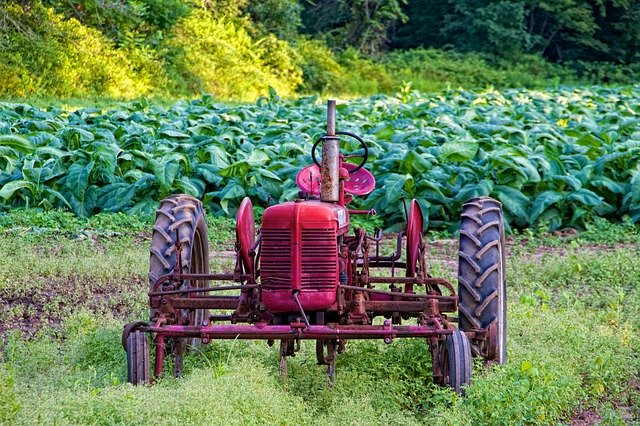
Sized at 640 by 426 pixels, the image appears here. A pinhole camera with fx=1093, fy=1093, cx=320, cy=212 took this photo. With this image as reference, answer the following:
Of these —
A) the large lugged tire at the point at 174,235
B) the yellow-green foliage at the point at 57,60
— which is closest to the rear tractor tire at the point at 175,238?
the large lugged tire at the point at 174,235

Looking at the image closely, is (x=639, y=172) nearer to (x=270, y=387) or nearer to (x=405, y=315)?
(x=405, y=315)

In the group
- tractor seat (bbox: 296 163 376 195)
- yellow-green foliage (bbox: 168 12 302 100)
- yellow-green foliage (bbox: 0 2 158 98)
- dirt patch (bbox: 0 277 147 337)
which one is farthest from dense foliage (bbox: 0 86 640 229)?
yellow-green foliage (bbox: 168 12 302 100)

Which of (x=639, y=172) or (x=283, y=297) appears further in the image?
(x=639, y=172)

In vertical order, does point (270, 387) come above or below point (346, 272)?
below

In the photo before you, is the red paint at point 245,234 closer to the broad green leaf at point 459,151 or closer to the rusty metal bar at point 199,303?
the rusty metal bar at point 199,303

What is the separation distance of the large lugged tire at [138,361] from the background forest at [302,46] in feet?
66.9

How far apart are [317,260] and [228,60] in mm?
27484

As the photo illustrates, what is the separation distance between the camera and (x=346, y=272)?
6.66 metres

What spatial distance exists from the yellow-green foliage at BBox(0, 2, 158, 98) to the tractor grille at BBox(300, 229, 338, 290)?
21215 millimetres

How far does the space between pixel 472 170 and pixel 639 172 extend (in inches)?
80.6

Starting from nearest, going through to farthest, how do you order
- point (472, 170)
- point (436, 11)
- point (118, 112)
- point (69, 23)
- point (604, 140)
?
point (472, 170)
point (604, 140)
point (118, 112)
point (69, 23)
point (436, 11)

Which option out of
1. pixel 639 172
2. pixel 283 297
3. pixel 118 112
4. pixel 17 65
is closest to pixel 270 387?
pixel 283 297

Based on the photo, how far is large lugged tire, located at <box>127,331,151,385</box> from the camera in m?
6.11

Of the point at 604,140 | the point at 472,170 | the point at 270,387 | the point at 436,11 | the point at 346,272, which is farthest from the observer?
the point at 436,11
